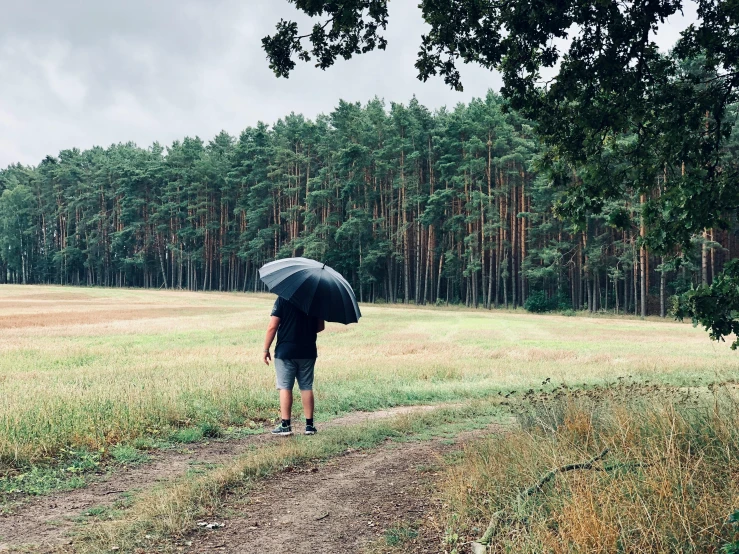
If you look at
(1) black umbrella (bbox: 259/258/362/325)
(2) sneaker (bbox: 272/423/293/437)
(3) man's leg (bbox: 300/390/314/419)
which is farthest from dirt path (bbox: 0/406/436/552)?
(1) black umbrella (bbox: 259/258/362/325)

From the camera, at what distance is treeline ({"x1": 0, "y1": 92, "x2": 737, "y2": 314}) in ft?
194

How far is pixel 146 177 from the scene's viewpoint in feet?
325

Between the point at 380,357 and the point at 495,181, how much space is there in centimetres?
4534

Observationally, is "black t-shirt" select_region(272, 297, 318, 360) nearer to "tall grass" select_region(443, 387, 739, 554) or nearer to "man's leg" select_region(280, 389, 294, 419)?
"man's leg" select_region(280, 389, 294, 419)

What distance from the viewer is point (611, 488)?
4754 millimetres

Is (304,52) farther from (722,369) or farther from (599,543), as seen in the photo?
(722,369)

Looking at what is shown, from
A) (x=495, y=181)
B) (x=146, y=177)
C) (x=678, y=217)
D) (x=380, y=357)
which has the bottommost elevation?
(x=380, y=357)

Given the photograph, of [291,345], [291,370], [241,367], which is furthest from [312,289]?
[241,367]

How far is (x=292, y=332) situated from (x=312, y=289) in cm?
78

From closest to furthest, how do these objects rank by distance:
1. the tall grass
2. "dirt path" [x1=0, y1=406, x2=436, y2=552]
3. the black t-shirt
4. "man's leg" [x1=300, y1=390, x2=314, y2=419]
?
the tall grass < "dirt path" [x1=0, y1=406, x2=436, y2=552] < the black t-shirt < "man's leg" [x1=300, y1=390, x2=314, y2=419]

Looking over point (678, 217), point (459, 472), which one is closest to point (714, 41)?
point (678, 217)

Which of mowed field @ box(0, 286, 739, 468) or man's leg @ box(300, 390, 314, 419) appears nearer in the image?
man's leg @ box(300, 390, 314, 419)

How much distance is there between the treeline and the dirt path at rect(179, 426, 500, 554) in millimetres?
38735

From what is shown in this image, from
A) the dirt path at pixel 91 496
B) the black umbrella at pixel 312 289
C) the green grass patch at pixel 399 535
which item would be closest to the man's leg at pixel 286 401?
the dirt path at pixel 91 496
